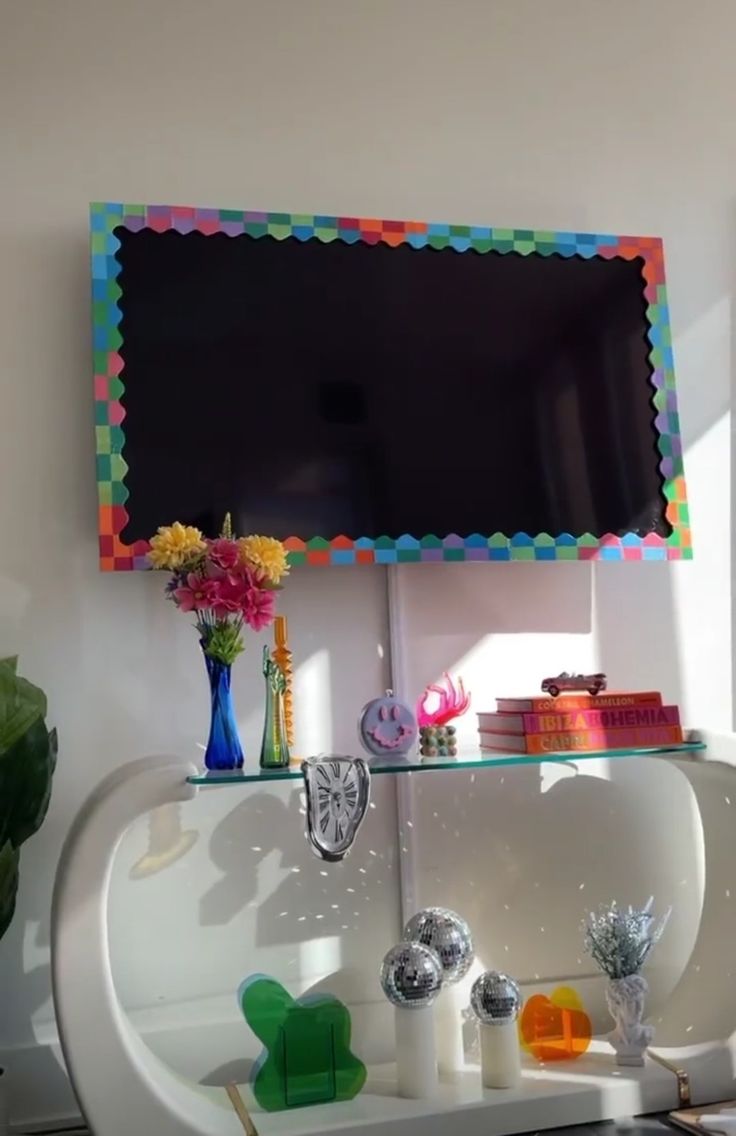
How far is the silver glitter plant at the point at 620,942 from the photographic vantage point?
2.09m

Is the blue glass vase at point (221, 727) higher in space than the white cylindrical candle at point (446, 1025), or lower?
higher

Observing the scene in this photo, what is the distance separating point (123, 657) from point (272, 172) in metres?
0.99

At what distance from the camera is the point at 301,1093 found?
1892mm

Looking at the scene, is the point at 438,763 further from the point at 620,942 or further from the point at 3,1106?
the point at 3,1106

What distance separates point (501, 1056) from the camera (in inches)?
76.5

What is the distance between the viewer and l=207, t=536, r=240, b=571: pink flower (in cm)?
189

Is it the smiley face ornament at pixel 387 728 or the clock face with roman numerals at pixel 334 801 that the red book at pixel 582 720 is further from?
the clock face with roman numerals at pixel 334 801

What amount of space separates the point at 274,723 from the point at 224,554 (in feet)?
0.95

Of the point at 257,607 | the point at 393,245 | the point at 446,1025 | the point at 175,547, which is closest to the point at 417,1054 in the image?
the point at 446,1025

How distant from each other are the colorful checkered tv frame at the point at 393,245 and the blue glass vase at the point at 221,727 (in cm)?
27

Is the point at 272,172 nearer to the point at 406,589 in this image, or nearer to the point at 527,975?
the point at 406,589

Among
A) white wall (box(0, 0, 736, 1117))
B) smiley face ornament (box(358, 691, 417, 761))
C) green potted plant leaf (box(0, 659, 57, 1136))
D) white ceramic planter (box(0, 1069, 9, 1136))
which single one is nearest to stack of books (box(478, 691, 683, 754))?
smiley face ornament (box(358, 691, 417, 761))

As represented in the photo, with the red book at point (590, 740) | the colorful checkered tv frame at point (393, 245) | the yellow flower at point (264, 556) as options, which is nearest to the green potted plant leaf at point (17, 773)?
the colorful checkered tv frame at point (393, 245)

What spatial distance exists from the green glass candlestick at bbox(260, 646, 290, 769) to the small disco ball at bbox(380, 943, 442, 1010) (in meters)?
0.37
